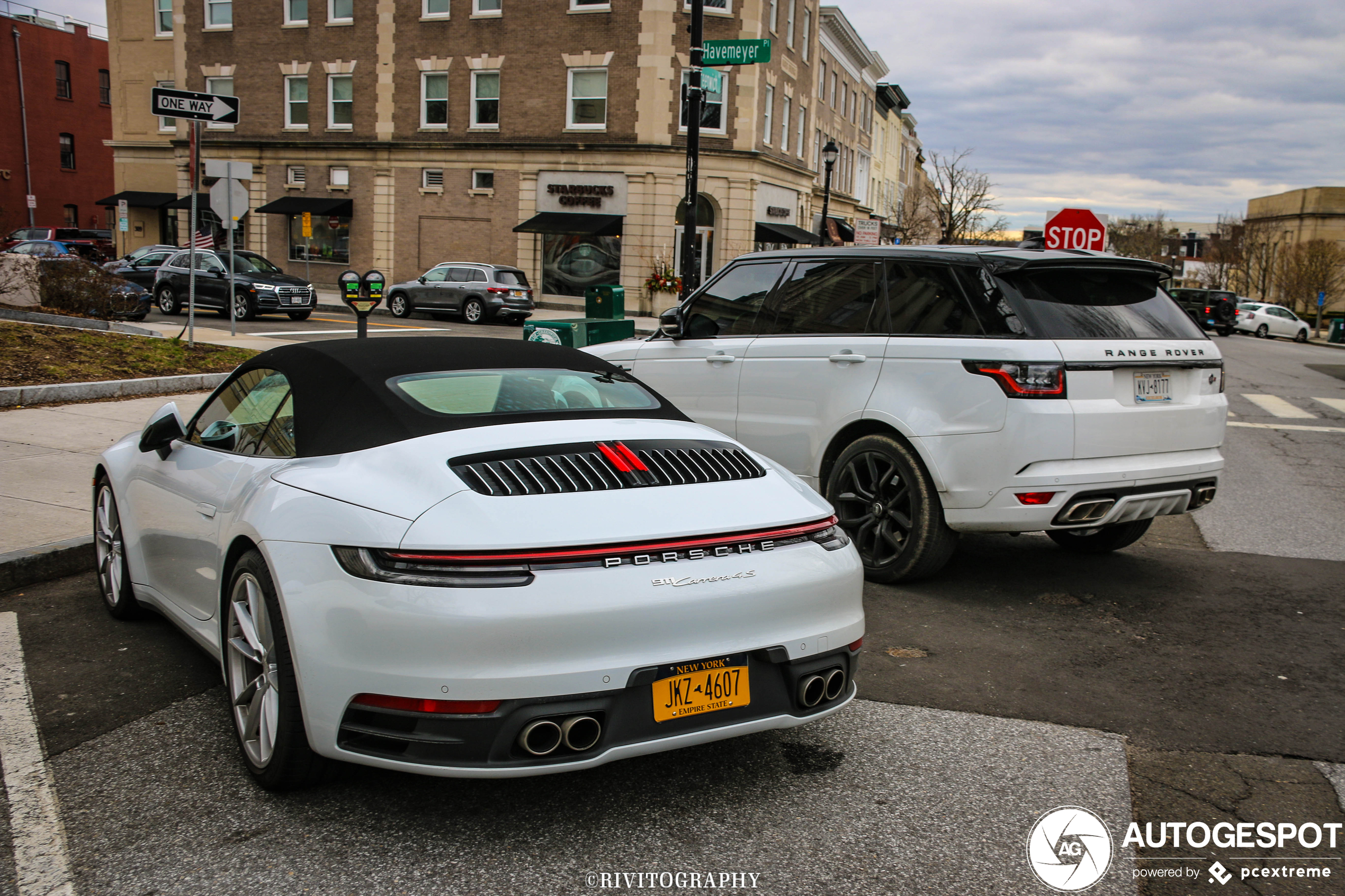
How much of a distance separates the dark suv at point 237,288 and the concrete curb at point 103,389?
12.4 m

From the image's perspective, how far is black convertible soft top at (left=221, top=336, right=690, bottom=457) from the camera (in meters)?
3.43

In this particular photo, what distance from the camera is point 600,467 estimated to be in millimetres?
3260

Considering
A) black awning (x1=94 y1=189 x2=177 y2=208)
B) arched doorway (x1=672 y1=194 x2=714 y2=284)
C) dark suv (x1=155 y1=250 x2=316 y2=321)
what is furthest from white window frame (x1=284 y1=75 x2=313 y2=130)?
dark suv (x1=155 y1=250 x2=316 y2=321)

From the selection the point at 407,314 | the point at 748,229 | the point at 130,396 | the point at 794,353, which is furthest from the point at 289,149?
the point at 794,353

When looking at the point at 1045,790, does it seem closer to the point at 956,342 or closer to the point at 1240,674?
the point at 1240,674

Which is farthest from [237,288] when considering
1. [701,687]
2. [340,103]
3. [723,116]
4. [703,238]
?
[701,687]

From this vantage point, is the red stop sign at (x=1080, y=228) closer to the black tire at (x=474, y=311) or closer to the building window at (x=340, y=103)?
the black tire at (x=474, y=311)

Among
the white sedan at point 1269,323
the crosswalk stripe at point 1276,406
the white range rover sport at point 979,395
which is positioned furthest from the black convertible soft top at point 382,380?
the white sedan at point 1269,323

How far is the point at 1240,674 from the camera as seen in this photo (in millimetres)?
4621

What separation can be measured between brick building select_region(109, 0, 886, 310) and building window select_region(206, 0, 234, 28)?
0.10 m

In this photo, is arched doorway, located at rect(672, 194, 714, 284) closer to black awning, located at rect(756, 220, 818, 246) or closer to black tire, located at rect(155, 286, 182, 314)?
black awning, located at rect(756, 220, 818, 246)

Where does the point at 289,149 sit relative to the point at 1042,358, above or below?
above

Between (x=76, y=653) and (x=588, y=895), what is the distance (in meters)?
2.93

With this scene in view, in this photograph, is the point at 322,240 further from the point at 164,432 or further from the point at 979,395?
the point at 979,395
